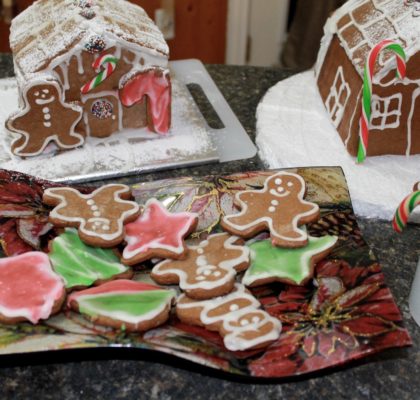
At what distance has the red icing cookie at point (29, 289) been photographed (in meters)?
0.84

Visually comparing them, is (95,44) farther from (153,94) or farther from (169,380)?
(169,380)

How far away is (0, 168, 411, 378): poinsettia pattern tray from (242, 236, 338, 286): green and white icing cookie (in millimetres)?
19

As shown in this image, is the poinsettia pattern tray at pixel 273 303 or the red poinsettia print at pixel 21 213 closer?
the poinsettia pattern tray at pixel 273 303

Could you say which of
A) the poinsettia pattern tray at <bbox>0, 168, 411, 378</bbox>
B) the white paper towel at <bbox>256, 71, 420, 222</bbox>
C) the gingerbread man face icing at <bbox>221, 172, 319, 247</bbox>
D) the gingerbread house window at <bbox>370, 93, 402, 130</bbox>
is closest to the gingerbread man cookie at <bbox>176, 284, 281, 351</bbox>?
the poinsettia pattern tray at <bbox>0, 168, 411, 378</bbox>

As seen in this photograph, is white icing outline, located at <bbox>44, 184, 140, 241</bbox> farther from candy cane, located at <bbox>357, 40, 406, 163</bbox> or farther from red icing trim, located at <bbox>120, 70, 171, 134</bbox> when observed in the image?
candy cane, located at <bbox>357, 40, 406, 163</bbox>

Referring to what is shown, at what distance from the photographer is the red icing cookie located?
0.84 m

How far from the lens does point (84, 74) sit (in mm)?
1219

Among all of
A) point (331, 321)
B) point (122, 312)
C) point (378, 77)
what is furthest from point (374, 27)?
point (122, 312)

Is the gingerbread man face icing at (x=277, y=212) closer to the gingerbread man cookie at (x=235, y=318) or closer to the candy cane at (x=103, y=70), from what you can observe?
the gingerbread man cookie at (x=235, y=318)

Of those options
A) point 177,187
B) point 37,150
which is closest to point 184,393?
point 177,187

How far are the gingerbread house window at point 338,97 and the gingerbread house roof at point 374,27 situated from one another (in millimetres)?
64

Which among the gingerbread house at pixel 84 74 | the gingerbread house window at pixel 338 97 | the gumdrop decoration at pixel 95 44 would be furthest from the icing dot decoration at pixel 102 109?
the gingerbread house window at pixel 338 97

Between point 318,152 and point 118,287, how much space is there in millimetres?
568

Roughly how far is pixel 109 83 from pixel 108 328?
578mm
